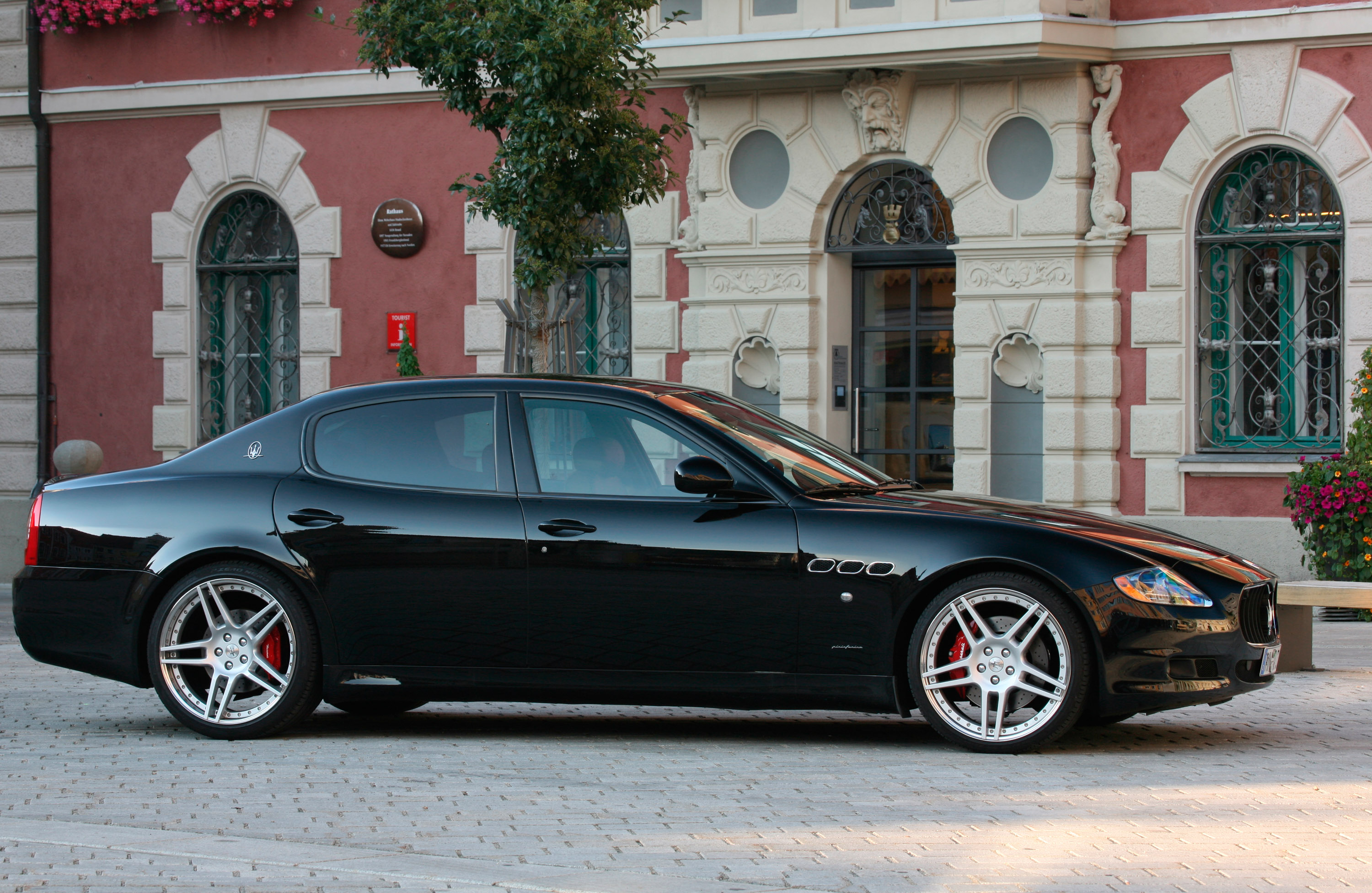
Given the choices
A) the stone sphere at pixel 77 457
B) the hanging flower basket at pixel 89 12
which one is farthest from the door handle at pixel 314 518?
the hanging flower basket at pixel 89 12

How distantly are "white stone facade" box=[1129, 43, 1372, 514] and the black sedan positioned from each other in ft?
25.3

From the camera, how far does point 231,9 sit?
18.6 meters

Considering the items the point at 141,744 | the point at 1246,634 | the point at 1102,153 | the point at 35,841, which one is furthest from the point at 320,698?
the point at 1102,153

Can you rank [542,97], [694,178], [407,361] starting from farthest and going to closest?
[407,361], [694,178], [542,97]

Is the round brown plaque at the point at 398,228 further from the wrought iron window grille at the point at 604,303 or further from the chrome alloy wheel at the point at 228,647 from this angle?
the chrome alloy wheel at the point at 228,647

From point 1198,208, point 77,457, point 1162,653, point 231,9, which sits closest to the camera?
point 1162,653

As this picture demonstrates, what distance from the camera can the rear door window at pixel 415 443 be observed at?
25.4ft

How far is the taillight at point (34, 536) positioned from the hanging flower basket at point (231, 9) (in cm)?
1121

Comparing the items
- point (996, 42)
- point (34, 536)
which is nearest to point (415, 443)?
point (34, 536)

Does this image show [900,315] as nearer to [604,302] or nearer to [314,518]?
[604,302]

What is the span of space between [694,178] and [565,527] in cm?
997

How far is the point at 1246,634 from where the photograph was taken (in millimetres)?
7129

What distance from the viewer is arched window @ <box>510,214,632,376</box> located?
1758 centimetres

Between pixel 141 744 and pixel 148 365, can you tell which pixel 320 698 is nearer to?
Result: pixel 141 744
